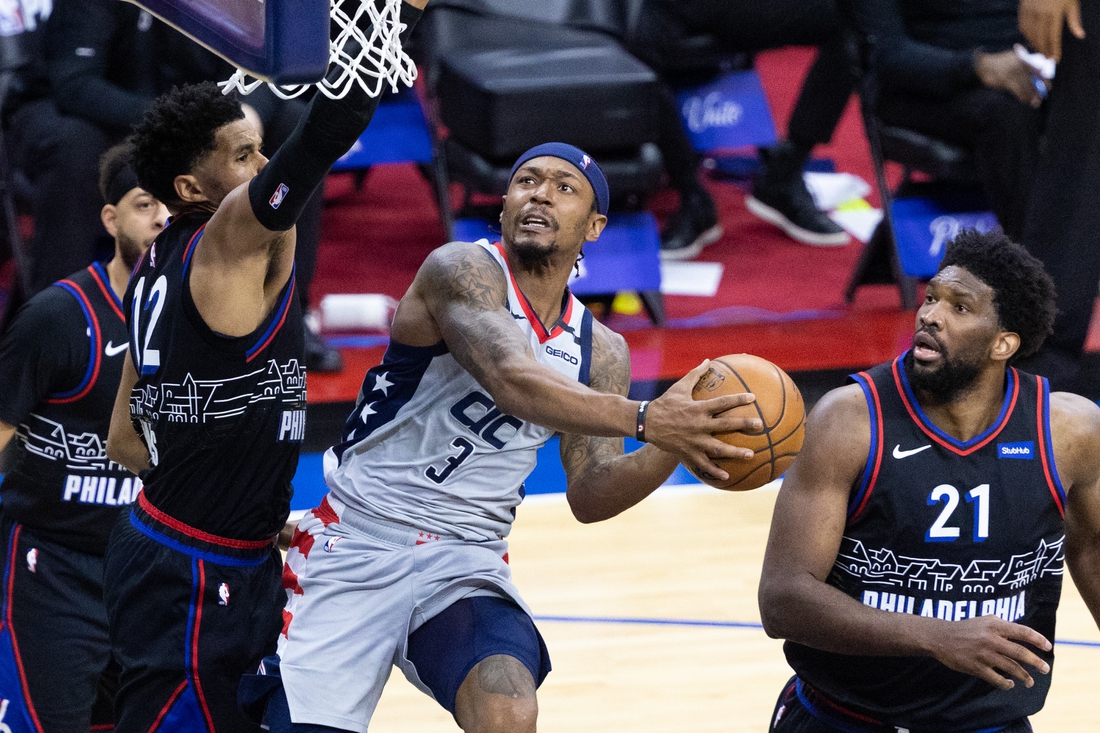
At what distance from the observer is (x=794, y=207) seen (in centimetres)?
983

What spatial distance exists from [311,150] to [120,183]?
154 cm

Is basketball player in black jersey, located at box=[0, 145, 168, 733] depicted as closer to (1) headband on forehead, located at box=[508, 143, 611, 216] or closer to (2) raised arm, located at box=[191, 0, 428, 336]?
(2) raised arm, located at box=[191, 0, 428, 336]

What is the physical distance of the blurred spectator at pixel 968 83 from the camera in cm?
762

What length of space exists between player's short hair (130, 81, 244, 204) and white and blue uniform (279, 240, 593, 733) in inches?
27.3

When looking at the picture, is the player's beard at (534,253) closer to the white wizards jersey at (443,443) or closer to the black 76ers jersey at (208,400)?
the white wizards jersey at (443,443)

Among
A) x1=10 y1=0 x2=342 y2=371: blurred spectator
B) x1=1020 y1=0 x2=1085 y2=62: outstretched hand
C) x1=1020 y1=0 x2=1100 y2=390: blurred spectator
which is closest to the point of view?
x1=1020 y1=0 x2=1085 y2=62: outstretched hand

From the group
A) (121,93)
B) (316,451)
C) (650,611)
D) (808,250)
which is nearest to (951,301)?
(650,611)

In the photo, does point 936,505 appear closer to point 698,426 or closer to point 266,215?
point 698,426

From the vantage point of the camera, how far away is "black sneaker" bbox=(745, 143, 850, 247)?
9727 millimetres

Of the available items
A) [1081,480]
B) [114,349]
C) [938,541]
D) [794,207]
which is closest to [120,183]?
[114,349]

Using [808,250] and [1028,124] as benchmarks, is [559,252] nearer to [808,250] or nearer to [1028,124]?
[1028,124]

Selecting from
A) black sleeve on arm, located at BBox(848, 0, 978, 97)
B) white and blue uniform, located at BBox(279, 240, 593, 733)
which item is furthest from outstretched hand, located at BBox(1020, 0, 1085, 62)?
white and blue uniform, located at BBox(279, 240, 593, 733)

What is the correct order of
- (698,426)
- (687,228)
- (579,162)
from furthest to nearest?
(687,228)
(579,162)
(698,426)

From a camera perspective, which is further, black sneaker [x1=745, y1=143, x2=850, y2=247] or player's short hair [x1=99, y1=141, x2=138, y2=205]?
black sneaker [x1=745, y1=143, x2=850, y2=247]
